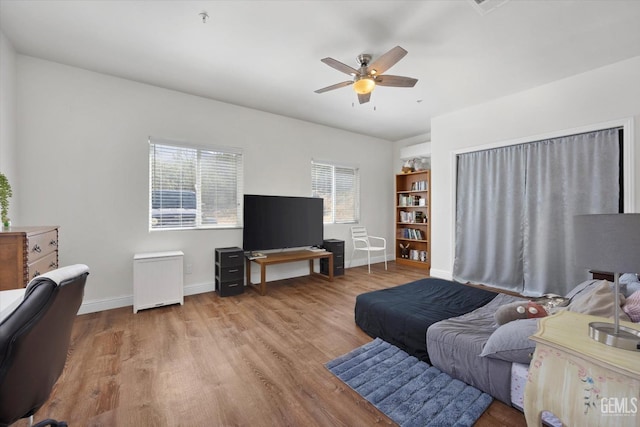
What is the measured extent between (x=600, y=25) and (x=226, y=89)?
4019mm

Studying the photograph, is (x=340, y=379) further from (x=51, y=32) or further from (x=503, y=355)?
(x=51, y=32)

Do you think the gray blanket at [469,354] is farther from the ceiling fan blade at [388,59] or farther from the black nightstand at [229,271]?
the black nightstand at [229,271]

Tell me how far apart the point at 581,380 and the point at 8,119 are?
4.78 m

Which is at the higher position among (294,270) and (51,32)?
(51,32)

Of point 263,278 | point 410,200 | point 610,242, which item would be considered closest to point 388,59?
point 610,242

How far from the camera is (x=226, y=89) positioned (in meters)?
3.66

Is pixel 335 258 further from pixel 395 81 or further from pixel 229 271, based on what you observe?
pixel 395 81

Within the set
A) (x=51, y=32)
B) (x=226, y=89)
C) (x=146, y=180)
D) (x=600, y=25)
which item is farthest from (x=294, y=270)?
(x=600, y=25)

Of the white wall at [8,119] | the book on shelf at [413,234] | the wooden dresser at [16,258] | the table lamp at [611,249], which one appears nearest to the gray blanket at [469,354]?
the table lamp at [611,249]

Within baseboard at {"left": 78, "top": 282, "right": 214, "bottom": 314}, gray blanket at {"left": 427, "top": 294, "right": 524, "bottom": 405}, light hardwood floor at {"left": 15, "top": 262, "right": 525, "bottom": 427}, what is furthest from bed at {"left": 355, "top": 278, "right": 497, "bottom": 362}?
baseboard at {"left": 78, "top": 282, "right": 214, "bottom": 314}

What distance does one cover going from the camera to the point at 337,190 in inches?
221

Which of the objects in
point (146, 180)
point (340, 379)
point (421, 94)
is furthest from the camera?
point (421, 94)

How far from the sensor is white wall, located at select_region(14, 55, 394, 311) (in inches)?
116

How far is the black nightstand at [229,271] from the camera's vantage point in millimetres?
3807
